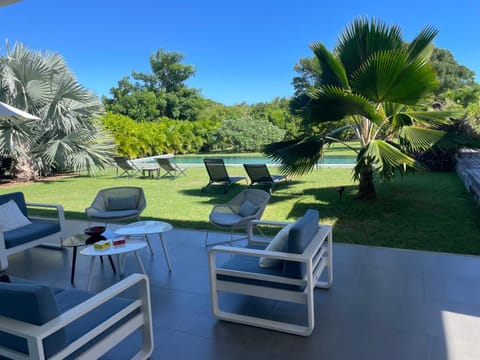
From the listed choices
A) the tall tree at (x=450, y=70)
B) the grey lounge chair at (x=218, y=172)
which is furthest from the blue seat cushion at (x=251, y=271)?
the tall tree at (x=450, y=70)

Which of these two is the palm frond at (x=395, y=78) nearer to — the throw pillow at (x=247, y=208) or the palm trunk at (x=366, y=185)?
the palm trunk at (x=366, y=185)

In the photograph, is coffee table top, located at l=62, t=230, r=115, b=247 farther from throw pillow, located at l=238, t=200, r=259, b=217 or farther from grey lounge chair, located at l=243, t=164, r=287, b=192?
grey lounge chair, located at l=243, t=164, r=287, b=192

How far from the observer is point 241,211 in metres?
4.68

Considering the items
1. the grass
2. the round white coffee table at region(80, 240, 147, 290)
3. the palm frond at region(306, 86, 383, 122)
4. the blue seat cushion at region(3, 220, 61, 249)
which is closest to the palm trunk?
the grass

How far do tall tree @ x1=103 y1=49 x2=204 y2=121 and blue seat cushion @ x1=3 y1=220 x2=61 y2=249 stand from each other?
81.3ft

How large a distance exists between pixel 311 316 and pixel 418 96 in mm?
4090

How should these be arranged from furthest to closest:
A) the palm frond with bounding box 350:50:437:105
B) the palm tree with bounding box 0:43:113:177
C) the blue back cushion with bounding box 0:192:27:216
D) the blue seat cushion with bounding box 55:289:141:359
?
the palm tree with bounding box 0:43:113:177 → the palm frond with bounding box 350:50:437:105 → the blue back cushion with bounding box 0:192:27:216 → the blue seat cushion with bounding box 55:289:141:359

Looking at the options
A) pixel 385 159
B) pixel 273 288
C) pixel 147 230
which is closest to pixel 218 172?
pixel 385 159

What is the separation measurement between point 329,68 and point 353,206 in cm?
252

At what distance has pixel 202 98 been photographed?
1192 inches

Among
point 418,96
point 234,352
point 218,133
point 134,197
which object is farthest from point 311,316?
point 218,133

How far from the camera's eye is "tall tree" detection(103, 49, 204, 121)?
28.3 metres

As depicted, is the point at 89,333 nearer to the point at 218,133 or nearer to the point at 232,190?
the point at 232,190

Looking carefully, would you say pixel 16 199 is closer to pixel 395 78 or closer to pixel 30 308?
pixel 30 308
